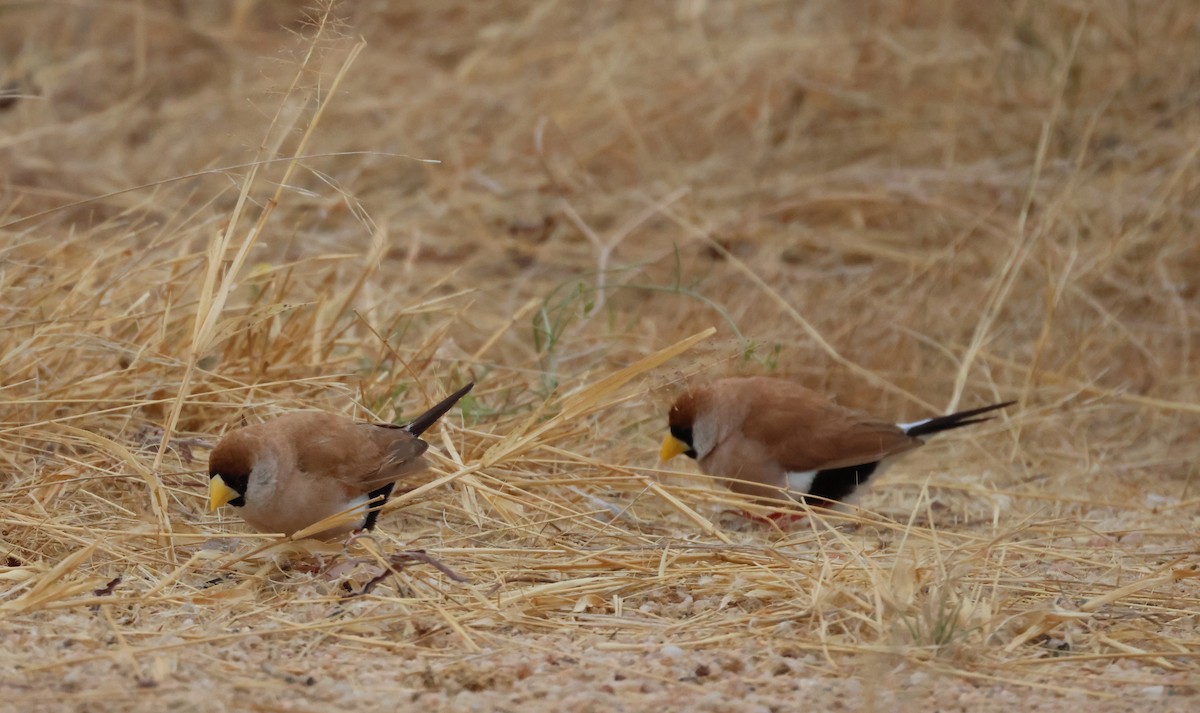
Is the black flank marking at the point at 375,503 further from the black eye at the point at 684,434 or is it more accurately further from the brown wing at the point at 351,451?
the black eye at the point at 684,434

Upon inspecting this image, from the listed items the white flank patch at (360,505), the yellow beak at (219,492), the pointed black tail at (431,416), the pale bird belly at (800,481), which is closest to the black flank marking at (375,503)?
the white flank patch at (360,505)

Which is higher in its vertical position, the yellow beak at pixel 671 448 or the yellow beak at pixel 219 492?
the yellow beak at pixel 219 492

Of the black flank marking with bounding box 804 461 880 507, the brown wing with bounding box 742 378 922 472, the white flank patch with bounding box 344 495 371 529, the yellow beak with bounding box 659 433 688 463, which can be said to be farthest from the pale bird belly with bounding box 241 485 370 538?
the black flank marking with bounding box 804 461 880 507

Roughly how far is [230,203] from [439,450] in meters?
3.11

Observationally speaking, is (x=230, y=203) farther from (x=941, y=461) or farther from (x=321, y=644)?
(x=321, y=644)

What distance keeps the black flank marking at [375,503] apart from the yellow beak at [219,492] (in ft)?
1.15

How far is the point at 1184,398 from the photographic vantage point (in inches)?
201

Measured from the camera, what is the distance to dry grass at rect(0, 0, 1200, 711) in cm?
273

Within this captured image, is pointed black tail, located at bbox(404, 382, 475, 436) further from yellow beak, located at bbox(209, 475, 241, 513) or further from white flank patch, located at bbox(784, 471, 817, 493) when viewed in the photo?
white flank patch, located at bbox(784, 471, 817, 493)

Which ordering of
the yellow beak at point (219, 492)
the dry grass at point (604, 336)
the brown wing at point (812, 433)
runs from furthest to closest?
1. the brown wing at point (812, 433)
2. the yellow beak at point (219, 492)
3. the dry grass at point (604, 336)

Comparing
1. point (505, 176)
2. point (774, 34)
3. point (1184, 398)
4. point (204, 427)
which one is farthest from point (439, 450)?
point (774, 34)

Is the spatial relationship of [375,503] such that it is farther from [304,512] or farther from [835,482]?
[835,482]

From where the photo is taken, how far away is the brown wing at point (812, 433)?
409 centimetres

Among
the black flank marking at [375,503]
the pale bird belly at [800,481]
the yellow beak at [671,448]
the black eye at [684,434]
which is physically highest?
the black flank marking at [375,503]
